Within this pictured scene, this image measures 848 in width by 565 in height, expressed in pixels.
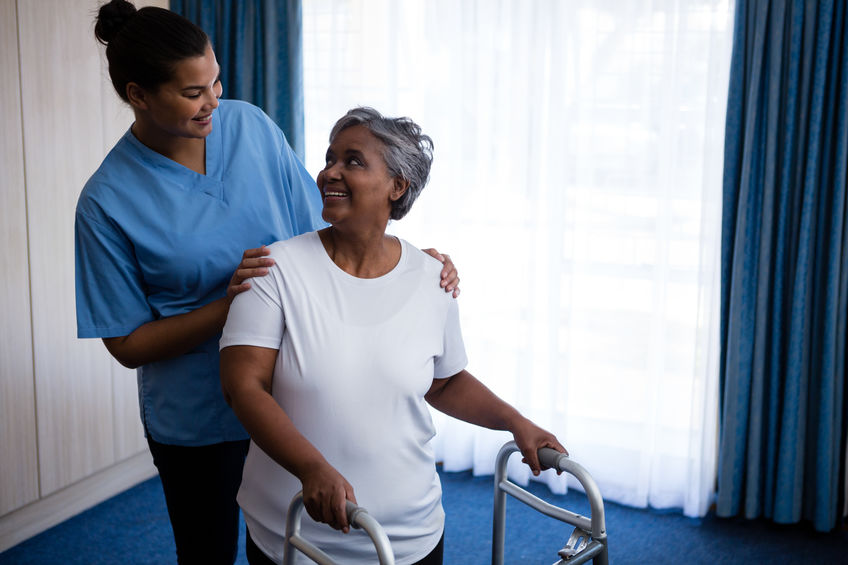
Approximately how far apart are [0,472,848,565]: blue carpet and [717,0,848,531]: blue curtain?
3.6 inches

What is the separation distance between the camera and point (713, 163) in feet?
9.43

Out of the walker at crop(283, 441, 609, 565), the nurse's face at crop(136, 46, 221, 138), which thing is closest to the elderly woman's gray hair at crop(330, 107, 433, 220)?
the nurse's face at crop(136, 46, 221, 138)

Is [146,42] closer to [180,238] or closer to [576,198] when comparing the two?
[180,238]

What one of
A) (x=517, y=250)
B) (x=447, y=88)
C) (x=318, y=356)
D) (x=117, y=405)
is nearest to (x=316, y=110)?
(x=447, y=88)

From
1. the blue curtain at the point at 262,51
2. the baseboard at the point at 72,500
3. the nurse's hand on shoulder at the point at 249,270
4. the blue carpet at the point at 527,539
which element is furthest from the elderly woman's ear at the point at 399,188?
the baseboard at the point at 72,500

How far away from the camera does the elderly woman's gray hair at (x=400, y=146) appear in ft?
4.73

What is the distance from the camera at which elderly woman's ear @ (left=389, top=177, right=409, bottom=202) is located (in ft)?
4.85

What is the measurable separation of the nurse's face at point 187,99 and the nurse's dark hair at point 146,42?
1 cm

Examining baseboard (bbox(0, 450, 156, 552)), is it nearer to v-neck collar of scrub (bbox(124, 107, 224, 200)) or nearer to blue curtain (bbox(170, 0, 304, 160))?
blue curtain (bbox(170, 0, 304, 160))

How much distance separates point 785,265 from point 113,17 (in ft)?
7.90

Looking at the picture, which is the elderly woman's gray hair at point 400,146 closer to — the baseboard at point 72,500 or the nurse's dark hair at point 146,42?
the nurse's dark hair at point 146,42

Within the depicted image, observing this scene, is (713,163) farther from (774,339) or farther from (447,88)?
(447,88)

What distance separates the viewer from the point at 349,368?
1.28 metres

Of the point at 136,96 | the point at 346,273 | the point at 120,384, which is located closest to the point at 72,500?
the point at 120,384
